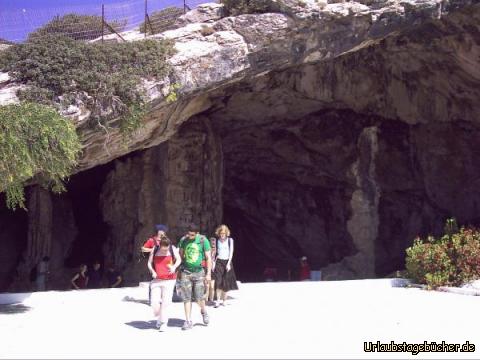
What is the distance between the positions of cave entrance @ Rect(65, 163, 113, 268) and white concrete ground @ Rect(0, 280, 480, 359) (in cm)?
883

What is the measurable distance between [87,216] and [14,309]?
37.5 feet

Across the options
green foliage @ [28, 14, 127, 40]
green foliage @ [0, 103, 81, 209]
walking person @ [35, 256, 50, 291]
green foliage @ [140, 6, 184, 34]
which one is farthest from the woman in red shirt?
walking person @ [35, 256, 50, 291]

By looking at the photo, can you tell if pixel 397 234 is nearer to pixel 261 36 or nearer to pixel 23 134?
pixel 261 36

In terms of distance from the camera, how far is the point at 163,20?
15.8m

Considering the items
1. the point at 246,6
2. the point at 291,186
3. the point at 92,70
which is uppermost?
the point at 246,6

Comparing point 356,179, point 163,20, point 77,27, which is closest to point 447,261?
point 356,179

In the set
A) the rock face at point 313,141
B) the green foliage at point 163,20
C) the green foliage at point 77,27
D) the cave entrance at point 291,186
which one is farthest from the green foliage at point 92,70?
the cave entrance at point 291,186

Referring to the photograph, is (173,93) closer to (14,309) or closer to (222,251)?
(222,251)

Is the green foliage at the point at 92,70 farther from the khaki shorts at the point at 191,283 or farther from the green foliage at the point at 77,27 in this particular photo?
the khaki shorts at the point at 191,283

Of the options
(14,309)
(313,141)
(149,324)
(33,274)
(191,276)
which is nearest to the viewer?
(191,276)

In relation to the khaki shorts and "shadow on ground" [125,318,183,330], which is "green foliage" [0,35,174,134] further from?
the khaki shorts

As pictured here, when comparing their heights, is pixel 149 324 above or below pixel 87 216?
below

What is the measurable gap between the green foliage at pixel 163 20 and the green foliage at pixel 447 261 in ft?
28.3

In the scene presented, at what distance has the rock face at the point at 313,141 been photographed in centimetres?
1416
